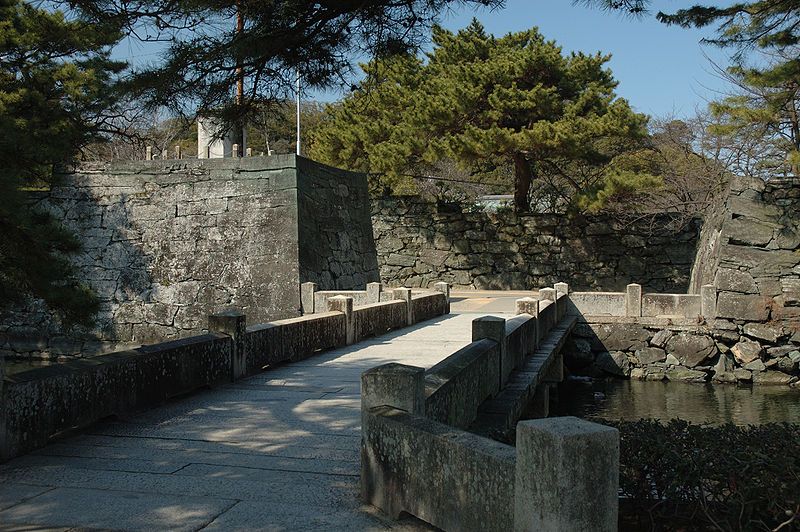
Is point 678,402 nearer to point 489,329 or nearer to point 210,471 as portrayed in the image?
point 489,329

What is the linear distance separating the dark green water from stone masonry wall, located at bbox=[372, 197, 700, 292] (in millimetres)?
6759

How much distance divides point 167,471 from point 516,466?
250 cm

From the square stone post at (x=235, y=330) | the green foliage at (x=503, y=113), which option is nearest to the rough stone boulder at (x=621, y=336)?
the green foliage at (x=503, y=113)

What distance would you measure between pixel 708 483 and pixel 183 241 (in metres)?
11.7

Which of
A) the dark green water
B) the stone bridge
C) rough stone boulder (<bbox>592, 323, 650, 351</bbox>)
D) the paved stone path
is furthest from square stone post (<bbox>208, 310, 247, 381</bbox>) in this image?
rough stone boulder (<bbox>592, 323, 650, 351</bbox>)

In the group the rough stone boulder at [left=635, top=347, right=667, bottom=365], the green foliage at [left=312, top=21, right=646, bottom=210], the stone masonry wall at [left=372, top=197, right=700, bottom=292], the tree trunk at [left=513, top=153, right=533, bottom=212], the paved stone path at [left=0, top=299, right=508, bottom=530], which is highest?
the green foliage at [left=312, top=21, right=646, bottom=210]

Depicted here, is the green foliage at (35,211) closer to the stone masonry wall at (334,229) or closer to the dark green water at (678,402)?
the stone masonry wall at (334,229)

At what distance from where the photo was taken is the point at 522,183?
80.1ft

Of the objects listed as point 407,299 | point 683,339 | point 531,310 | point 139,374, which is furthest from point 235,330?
point 683,339

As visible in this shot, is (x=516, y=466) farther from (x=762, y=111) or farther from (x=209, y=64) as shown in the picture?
(x=762, y=111)

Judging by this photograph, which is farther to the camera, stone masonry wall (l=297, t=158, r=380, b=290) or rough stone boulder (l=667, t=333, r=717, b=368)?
rough stone boulder (l=667, t=333, r=717, b=368)

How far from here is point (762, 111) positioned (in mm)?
13914

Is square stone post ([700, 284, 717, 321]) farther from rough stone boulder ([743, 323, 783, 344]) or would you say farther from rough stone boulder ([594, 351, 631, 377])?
rough stone boulder ([594, 351, 631, 377])

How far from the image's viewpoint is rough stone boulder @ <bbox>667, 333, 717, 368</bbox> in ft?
55.0
